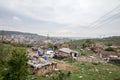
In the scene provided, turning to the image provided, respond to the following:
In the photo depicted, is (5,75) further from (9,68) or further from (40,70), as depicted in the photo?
(40,70)

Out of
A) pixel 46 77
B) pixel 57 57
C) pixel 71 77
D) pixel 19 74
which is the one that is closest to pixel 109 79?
pixel 71 77

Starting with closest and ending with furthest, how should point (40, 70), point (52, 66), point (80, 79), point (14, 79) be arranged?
point (14, 79), point (80, 79), point (40, 70), point (52, 66)

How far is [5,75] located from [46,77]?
7.71 meters

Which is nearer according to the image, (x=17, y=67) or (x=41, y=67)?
(x=17, y=67)

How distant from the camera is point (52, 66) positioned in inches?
1120

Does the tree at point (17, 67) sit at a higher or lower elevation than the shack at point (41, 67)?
higher

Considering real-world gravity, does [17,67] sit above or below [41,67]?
above

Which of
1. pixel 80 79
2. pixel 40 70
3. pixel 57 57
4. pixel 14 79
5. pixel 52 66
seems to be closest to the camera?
pixel 14 79

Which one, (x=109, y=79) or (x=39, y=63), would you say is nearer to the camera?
(x=109, y=79)

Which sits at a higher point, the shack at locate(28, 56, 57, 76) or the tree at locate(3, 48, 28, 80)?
the tree at locate(3, 48, 28, 80)

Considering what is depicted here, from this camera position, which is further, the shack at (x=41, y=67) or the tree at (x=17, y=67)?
the shack at (x=41, y=67)

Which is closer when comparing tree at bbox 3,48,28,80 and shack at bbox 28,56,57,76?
tree at bbox 3,48,28,80

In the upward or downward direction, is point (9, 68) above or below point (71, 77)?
above

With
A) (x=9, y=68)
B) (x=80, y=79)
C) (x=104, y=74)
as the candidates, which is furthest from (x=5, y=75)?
(x=104, y=74)
